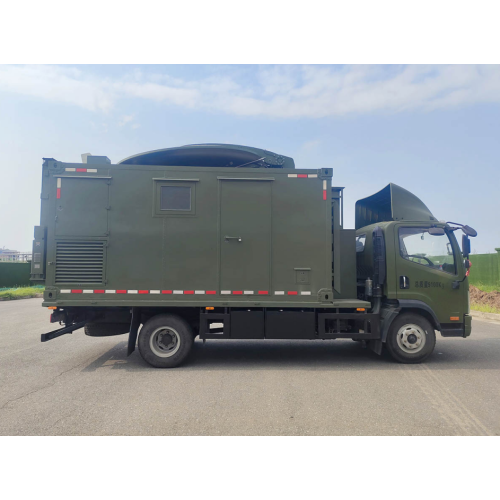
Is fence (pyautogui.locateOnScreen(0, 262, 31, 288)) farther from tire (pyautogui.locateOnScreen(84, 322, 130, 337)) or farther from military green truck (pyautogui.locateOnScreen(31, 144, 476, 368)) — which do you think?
military green truck (pyautogui.locateOnScreen(31, 144, 476, 368))

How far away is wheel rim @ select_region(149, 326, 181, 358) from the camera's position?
639 centimetres

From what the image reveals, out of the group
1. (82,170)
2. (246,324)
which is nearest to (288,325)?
(246,324)

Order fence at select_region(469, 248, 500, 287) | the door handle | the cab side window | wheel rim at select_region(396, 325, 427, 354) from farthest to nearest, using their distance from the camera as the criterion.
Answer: fence at select_region(469, 248, 500, 287) → the cab side window → the door handle → wheel rim at select_region(396, 325, 427, 354)

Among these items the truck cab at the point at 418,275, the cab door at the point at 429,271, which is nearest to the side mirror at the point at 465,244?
the truck cab at the point at 418,275

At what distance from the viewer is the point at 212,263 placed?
6.43 metres

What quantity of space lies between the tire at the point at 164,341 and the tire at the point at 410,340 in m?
3.54

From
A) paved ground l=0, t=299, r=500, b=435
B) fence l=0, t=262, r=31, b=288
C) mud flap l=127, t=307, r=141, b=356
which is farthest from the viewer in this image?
fence l=0, t=262, r=31, b=288

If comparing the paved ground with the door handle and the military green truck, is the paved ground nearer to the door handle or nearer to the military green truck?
the military green truck

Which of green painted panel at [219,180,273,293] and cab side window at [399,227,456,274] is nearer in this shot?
green painted panel at [219,180,273,293]

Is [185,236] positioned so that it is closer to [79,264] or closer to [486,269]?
[79,264]

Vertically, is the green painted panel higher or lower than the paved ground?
higher

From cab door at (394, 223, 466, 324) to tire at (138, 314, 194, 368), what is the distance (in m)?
3.82

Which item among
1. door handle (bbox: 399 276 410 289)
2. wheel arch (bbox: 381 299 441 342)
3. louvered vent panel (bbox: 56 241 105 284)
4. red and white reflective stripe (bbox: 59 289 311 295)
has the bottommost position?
wheel arch (bbox: 381 299 441 342)

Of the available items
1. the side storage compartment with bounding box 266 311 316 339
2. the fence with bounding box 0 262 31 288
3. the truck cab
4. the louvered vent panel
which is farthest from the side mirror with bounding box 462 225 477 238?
the fence with bounding box 0 262 31 288
